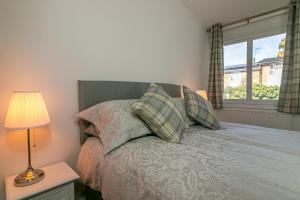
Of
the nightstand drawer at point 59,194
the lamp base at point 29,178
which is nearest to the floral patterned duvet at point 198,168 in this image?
the nightstand drawer at point 59,194

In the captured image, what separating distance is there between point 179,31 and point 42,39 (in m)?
2.04

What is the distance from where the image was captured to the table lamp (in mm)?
1082

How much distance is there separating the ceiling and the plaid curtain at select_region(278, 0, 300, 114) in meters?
0.27

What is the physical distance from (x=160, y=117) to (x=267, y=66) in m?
2.27

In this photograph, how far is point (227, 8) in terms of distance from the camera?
2740mm

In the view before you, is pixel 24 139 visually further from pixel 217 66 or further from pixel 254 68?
pixel 254 68

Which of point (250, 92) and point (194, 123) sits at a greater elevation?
point (250, 92)

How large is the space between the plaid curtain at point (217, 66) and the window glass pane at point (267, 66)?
19.7 inches

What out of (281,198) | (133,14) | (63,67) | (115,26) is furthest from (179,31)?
(281,198)

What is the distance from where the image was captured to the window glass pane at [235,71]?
2975 mm

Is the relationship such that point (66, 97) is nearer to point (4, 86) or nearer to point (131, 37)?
point (4, 86)

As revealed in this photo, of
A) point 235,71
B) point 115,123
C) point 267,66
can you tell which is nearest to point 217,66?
point 235,71

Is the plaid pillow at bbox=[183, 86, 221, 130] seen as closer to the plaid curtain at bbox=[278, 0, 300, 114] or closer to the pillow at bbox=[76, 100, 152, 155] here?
the pillow at bbox=[76, 100, 152, 155]

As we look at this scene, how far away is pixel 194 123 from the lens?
193 cm
